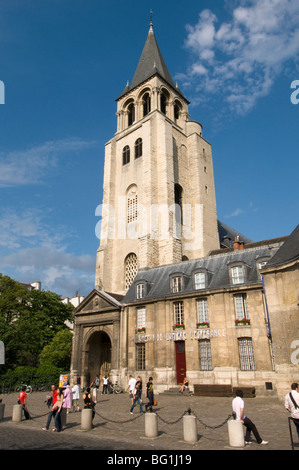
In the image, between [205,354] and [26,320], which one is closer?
[205,354]

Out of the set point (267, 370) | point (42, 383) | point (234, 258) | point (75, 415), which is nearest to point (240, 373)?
point (267, 370)

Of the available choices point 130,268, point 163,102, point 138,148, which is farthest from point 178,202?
point 163,102

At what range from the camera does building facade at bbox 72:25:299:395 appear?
17922 mm

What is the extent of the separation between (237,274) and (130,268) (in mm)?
15411

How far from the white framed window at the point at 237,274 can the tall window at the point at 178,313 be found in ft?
11.9

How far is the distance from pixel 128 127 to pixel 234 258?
25.7 m

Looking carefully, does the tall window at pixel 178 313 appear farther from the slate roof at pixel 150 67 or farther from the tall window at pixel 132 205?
the slate roof at pixel 150 67

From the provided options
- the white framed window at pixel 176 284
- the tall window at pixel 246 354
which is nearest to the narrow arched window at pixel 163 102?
the white framed window at pixel 176 284

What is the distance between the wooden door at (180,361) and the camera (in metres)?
19.7

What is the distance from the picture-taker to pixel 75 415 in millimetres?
13195

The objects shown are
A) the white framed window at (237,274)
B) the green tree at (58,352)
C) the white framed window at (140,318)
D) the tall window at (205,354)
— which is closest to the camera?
the tall window at (205,354)

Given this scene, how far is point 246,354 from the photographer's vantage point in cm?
1809

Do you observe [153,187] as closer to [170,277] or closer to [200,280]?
[170,277]
